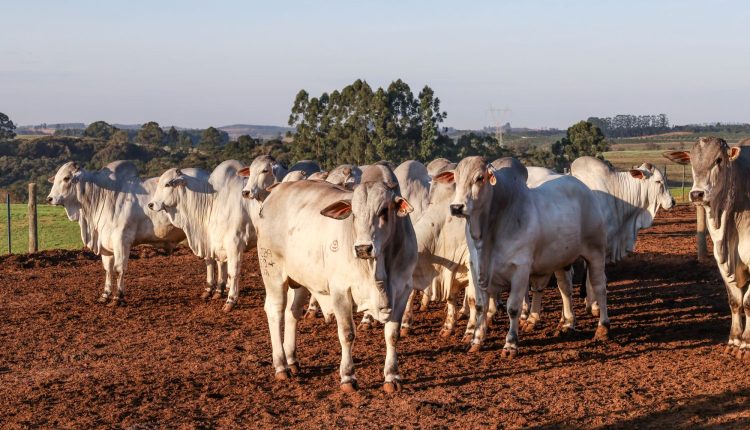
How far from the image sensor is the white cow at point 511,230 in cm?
937

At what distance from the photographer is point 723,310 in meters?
12.1

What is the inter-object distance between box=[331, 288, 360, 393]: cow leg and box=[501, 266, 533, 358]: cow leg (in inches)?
76.8

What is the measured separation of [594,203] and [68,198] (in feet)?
26.5

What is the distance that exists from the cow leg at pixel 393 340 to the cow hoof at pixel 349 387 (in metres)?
0.25

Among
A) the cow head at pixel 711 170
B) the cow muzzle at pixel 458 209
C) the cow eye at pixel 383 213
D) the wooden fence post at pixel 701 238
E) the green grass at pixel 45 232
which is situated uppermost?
the cow head at pixel 711 170

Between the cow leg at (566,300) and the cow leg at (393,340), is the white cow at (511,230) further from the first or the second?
the cow leg at (393,340)

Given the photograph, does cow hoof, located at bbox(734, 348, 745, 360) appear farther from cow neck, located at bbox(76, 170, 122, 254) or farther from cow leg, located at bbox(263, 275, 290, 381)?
cow neck, located at bbox(76, 170, 122, 254)

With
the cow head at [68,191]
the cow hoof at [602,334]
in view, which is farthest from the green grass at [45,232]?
the cow hoof at [602,334]

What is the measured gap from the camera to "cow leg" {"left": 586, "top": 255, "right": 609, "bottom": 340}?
34.7ft

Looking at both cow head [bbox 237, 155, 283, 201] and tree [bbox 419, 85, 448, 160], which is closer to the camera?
cow head [bbox 237, 155, 283, 201]

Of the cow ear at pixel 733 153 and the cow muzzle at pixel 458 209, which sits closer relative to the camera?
the cow ear at pixel 733 153

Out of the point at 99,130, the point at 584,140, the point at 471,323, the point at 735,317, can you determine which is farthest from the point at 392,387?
the point at 99,130

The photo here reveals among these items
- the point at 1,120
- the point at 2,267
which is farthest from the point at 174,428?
the point at 1,120

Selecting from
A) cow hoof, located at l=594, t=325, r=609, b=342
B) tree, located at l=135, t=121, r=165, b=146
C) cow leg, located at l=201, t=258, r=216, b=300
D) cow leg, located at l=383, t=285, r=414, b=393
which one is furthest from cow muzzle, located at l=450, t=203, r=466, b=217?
tree, located at l=135, t=121, r=165, b=146
